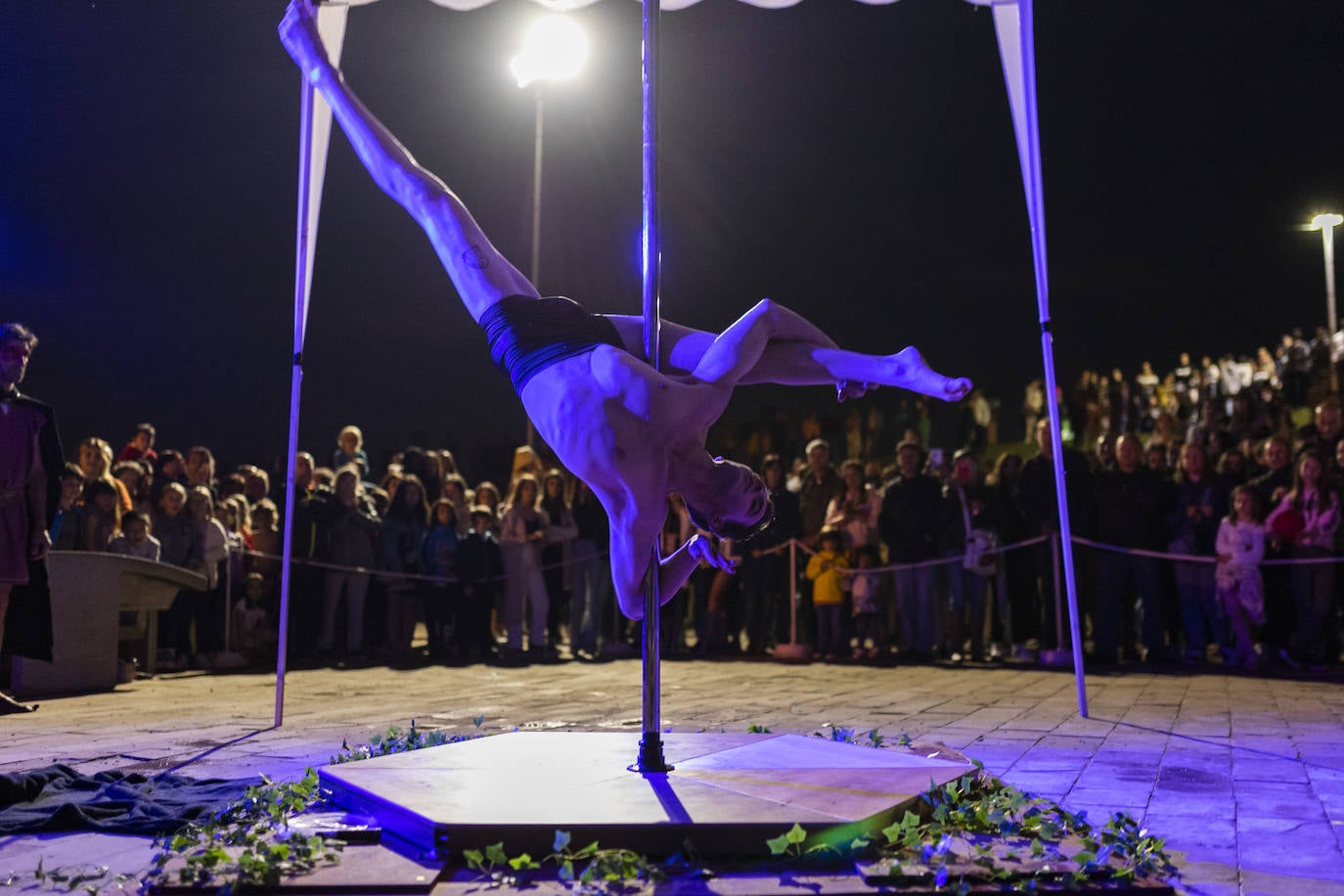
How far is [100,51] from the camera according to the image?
11.5 m

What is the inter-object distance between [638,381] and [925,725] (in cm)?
326

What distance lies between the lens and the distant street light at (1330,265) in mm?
15357

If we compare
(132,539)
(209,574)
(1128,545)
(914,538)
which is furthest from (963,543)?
(132,539)

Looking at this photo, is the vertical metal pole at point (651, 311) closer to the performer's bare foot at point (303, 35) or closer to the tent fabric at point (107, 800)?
the tent fabric at point (107, 800)

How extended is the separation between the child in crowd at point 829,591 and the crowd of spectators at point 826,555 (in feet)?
0.07

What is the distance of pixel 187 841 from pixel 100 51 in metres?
11.2

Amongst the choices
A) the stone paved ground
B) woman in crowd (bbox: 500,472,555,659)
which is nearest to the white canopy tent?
the stone paved ground

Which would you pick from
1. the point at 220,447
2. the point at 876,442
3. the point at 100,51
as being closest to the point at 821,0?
the point at 100,51

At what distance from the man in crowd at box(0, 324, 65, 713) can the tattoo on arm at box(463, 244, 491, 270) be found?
137 inches

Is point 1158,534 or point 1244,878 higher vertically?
point 1158,534

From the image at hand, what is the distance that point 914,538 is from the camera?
9719 millimetres

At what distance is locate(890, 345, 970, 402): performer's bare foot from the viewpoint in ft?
10.8

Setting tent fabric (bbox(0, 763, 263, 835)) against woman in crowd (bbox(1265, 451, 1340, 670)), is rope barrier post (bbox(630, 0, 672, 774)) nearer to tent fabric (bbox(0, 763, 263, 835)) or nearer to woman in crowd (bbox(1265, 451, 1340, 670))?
tent fabric (bbox(0, 763, 263, 835))

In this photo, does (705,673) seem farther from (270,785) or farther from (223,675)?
(270,785)
